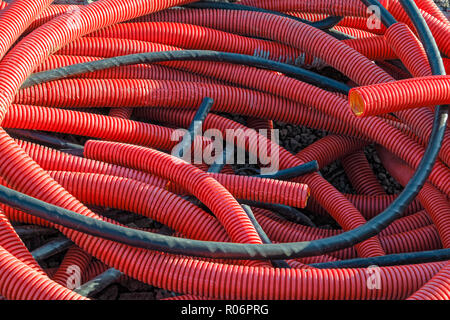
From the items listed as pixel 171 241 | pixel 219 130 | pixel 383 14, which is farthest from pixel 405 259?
pixel 383 14

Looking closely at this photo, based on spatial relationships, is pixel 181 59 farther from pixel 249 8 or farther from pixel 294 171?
pixel 294 171

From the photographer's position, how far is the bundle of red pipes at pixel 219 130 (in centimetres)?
288

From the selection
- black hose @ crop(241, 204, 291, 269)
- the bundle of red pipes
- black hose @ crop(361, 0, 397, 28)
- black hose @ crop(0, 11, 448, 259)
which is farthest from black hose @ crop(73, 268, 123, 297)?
black hose @ crop(361, 0, 397, 28)

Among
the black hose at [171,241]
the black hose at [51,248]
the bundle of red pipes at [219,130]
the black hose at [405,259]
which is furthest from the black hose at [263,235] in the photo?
the black hose at [51,248]

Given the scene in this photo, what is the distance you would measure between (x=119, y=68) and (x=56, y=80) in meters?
0.43

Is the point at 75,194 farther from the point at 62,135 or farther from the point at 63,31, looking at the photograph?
the point at 63,31

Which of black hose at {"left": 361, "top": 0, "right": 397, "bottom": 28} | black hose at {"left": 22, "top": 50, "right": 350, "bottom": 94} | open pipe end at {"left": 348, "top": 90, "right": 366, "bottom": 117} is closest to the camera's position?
open pipe end at {"left": 348, "top": 90, "right": 366, "bottom": 117}

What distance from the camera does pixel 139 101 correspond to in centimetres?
393

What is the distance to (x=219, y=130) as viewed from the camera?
157 inches

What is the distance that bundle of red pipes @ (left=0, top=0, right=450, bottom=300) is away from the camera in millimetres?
2877

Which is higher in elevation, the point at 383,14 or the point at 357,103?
the point at 383,14

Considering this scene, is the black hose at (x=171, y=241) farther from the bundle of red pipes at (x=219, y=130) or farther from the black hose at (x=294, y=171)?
the black hose at (x=294, y=171)

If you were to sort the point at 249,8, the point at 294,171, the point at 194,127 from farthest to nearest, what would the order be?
1. the point at 249,8
2. the point at 194,127
3. the point at 294,171

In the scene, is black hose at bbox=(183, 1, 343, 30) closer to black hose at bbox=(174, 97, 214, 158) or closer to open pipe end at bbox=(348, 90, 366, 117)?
black hose at bbox=(174, 97, 214, 158)
